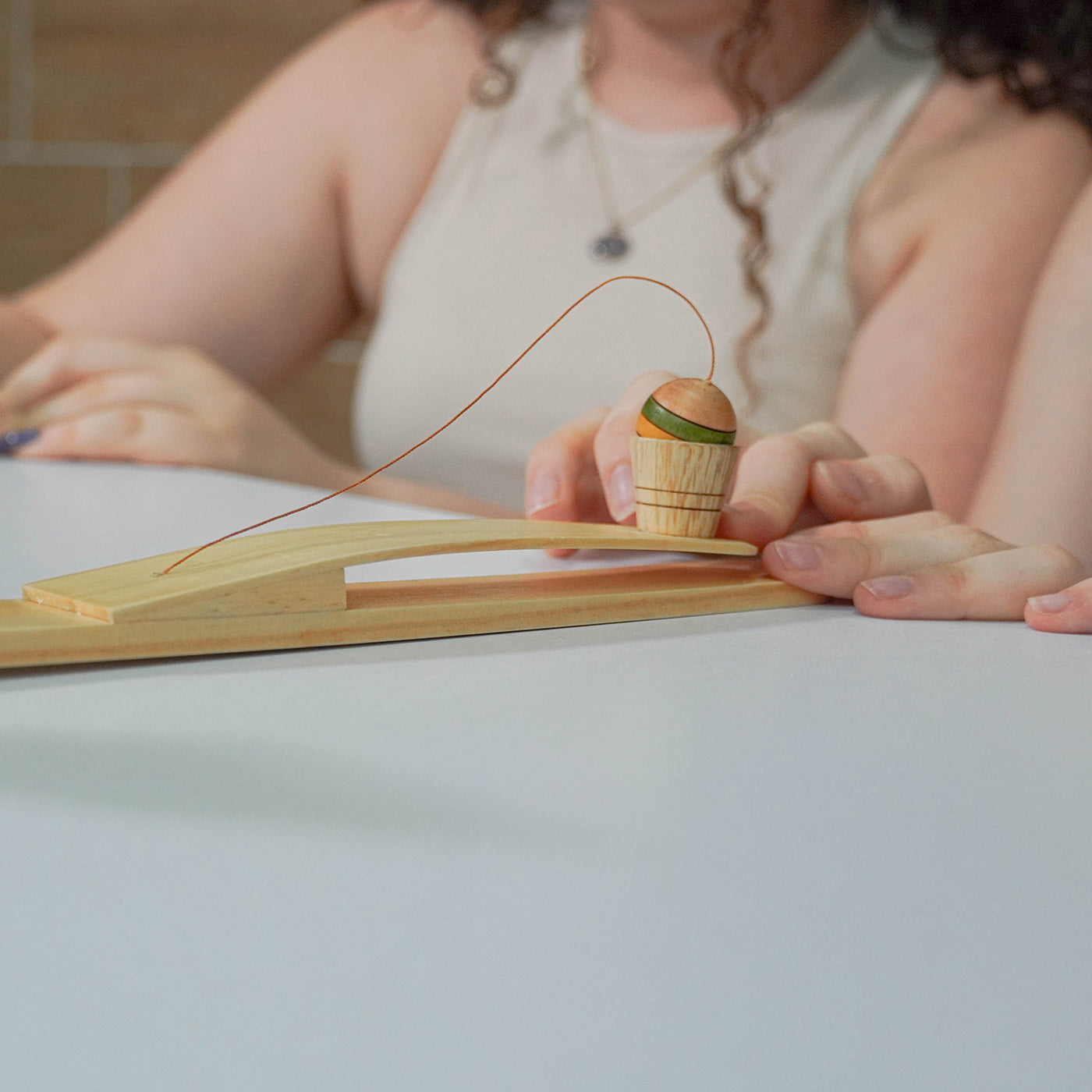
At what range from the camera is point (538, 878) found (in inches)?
7.9

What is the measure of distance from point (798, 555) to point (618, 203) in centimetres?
66

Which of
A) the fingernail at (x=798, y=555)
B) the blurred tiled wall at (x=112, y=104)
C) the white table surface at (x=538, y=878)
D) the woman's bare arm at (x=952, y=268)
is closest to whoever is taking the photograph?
the white table surface at (x=538, y=878)

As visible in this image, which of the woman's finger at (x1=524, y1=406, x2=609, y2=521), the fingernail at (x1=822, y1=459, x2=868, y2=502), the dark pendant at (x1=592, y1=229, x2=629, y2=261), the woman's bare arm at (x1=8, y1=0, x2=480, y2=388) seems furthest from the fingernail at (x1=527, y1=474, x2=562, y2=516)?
the woman's bare arm at (x1=8, y1=0, x2=480, y2=388)

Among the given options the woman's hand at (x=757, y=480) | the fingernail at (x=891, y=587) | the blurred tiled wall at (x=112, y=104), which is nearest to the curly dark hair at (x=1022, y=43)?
the woman's hand at (x=757, y=480)

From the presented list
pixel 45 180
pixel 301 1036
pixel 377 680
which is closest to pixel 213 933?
pixel 301 1036

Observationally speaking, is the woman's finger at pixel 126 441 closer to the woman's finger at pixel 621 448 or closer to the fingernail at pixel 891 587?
the woman's finger at pixel 621 448

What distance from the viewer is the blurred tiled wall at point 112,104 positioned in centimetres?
205

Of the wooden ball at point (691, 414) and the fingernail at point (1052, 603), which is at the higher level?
the wooden ball at point (691, 414)

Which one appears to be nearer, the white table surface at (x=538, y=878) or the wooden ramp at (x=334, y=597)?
the white table surface at (x=538, y=878)

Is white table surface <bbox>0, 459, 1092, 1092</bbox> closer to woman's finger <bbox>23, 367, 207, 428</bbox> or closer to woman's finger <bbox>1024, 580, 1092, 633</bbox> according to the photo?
woman's finger <bbox>1024, 580, 1092, 633</bbox>

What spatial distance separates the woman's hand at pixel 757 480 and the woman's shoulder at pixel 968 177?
426mm

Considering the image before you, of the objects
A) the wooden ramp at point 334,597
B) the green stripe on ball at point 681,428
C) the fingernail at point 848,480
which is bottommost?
the wooden ramp at point 334,597

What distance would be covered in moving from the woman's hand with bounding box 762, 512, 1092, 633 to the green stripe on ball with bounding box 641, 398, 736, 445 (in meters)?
0.05

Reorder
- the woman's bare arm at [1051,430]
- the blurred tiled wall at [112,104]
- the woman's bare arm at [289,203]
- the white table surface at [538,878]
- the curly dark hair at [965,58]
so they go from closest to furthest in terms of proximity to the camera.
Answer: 1. the white table surface at [538,878]
2. the woman's bare arm at [1051,430]
3. the curly dark hair at [965,58]
4. the woman's bare arm at [289,203]
5. the blurred tiled wall at [112,104]
